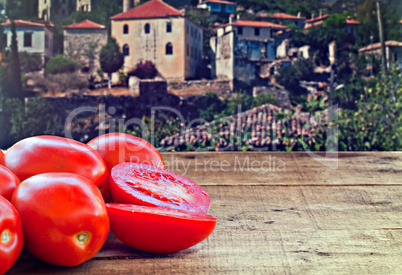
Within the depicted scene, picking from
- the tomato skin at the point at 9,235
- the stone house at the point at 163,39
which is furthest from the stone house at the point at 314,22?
the tomato skin at the point at 9,235

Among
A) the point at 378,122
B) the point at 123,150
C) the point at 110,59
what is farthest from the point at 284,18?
the point at 123,150

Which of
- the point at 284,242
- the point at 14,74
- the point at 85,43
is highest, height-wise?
the point at 85,43

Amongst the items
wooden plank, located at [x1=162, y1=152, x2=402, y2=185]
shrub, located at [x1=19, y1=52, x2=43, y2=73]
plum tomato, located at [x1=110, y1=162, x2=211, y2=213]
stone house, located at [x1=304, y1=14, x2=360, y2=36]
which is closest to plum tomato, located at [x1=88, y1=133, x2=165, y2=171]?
plum tomato, located at [x1=110, y1=162, x2=211, y2=213]

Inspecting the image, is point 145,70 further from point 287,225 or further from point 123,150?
point 287,225

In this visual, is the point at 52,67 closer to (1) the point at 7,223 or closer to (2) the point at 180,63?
(2) the point at 180,63

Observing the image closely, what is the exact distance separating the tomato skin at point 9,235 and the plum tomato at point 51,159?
13cm

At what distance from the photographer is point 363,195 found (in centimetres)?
87

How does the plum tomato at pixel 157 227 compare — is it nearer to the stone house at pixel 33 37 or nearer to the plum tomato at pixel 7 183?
the plum tomato at pixel 7 183

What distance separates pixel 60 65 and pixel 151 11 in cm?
75

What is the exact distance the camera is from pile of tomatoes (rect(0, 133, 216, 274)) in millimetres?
493

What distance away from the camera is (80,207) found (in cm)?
50

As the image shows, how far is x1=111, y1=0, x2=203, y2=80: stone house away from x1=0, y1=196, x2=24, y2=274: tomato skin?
2.80 meters

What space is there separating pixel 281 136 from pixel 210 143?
0.50 meters

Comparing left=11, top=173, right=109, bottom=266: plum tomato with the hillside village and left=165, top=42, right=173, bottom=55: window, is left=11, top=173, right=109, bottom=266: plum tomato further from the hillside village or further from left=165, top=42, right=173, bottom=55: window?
left=165, top=42, right=173, bottom=55: window
